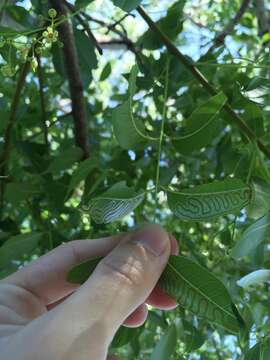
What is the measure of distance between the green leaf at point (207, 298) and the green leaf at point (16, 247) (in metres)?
0.39

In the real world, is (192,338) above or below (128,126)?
below

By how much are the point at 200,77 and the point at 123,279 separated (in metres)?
0.35

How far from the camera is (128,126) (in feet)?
2.30

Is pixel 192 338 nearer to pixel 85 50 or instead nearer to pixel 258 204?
pixel 258 204

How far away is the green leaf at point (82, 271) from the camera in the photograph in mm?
655

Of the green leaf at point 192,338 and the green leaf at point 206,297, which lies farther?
the green leaf at point 192,338

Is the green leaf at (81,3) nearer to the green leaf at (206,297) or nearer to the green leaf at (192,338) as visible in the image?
the green leaf at (206,297)

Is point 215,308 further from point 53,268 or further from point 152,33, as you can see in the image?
point 152,33

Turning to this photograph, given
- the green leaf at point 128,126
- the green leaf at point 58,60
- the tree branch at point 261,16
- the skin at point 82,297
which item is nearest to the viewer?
the skin at point 82,297

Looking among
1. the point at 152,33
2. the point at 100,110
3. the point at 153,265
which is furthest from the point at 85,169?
the point at 100,110

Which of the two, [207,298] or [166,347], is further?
[166,347]

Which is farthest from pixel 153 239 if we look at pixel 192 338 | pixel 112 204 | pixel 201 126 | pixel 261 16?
pixel 261 16

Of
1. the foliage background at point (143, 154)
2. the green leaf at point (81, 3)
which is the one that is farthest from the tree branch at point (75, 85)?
the green leaf at point (81, 3)

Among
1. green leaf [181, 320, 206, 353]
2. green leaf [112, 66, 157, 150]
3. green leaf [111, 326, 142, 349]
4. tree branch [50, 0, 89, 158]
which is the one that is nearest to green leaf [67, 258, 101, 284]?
green leaf [112, 66, 157, 150]
